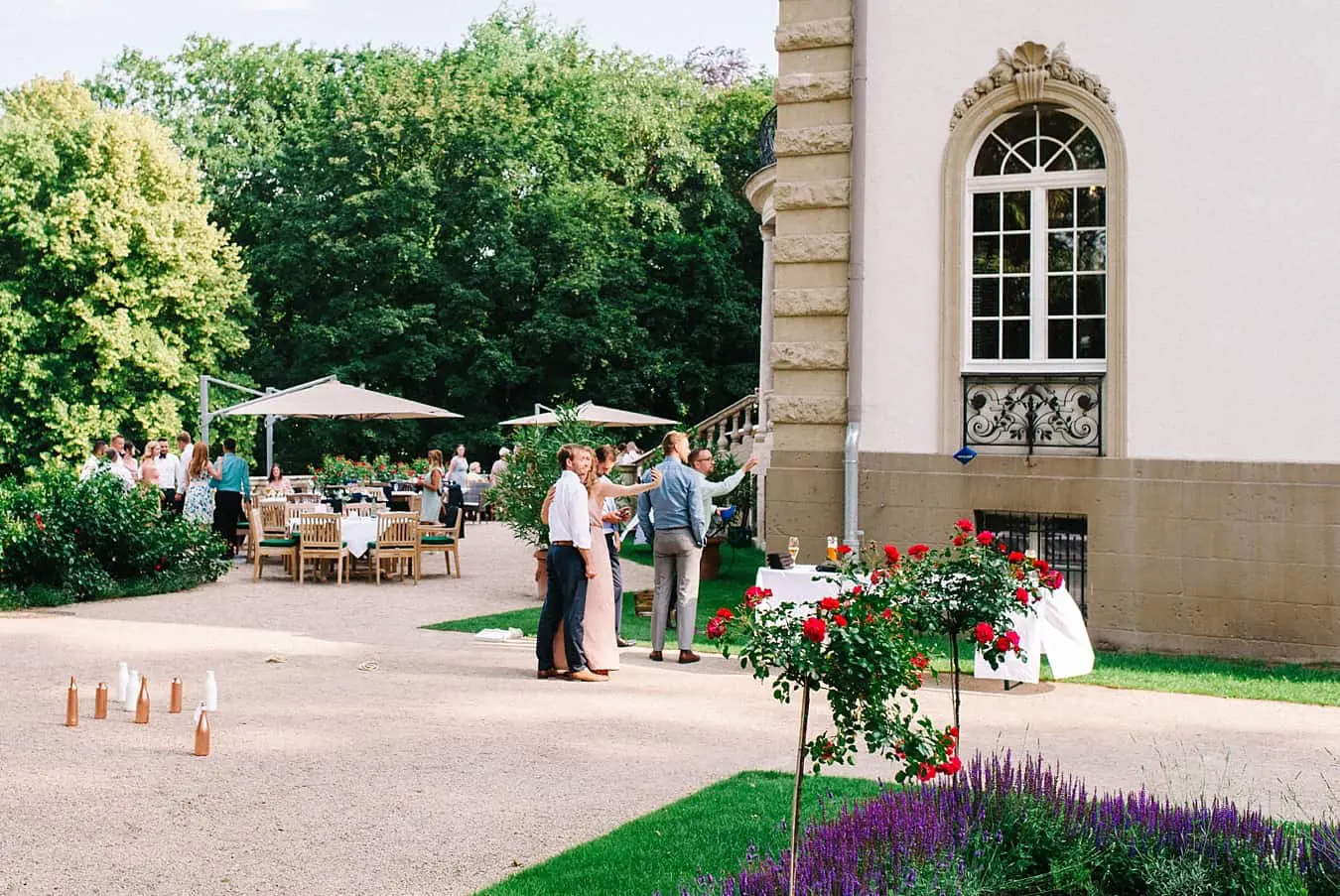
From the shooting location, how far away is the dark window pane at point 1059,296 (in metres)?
13.1

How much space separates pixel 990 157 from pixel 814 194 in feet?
5.70

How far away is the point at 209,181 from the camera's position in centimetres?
4478

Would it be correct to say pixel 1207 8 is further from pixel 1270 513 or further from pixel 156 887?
pixel 156 887

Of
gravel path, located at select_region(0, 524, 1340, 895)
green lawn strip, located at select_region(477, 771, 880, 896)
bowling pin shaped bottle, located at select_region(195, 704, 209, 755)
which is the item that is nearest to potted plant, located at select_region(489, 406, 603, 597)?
gravel path, located at select_region(0, 524, 1340, 895)

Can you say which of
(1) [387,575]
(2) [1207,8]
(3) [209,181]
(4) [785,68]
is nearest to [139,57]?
(3) [209,181]

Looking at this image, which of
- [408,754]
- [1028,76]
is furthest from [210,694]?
[1028,76]

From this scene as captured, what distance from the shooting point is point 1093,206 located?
13.0 metres

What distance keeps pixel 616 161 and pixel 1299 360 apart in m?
32.1

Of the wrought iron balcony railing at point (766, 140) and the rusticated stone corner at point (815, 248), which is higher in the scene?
the wrought iron balcony railing at point (766, 140)

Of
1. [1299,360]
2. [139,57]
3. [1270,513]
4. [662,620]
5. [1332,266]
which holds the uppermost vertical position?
[139,57]

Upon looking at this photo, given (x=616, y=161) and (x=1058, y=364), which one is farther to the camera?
(x=616, y=161)

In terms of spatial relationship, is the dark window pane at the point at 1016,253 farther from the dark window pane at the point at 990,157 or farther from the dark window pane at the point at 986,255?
the dark window pane at the point at 990,157

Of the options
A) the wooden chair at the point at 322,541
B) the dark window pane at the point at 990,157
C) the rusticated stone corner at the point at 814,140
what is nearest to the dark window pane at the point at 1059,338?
the dark window pane at the point at 990,157

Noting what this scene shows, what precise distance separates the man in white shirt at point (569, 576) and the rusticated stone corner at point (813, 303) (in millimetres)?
3233
